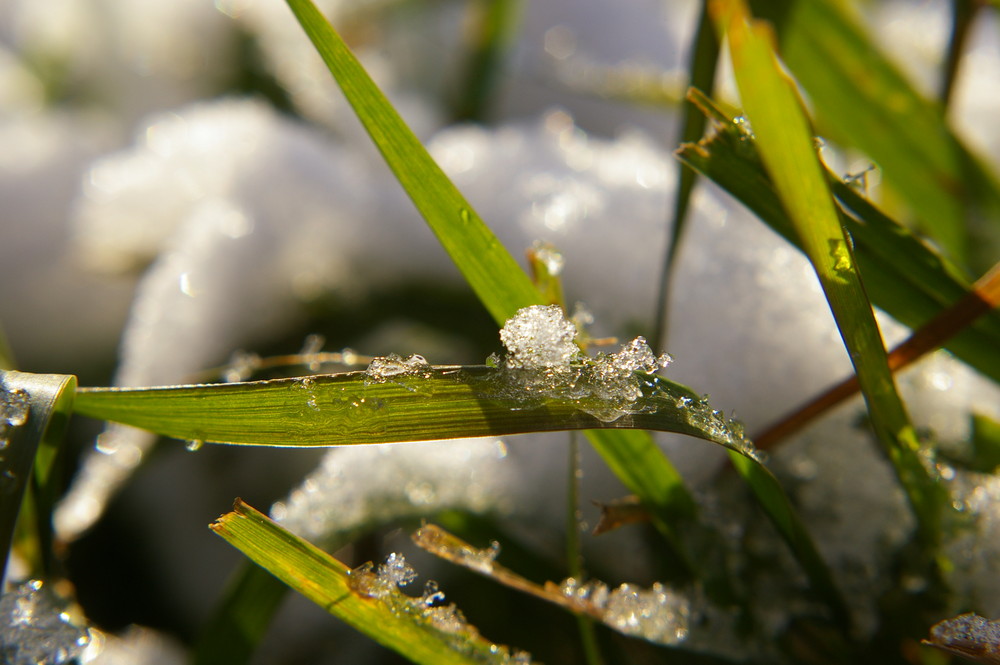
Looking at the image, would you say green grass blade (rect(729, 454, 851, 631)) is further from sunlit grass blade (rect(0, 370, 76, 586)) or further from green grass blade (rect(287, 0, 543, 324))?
sunlit grass blade (rect(0, 370, 76, 586))

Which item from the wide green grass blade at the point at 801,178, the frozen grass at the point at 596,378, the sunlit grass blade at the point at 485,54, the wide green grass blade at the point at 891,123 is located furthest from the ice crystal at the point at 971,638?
the sunlit grass blade at the point at 485,54

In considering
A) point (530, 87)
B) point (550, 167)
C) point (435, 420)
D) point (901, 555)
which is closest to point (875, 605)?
point (901, 555)

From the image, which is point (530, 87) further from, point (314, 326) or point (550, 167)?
point (314, 326)

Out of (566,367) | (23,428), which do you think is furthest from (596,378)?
(23,428)

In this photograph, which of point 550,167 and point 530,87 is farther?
point 530,87

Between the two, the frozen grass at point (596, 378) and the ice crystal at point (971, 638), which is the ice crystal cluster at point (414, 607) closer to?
the frozen grass at point (596, 378)

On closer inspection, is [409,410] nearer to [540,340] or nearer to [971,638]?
[540,340]
